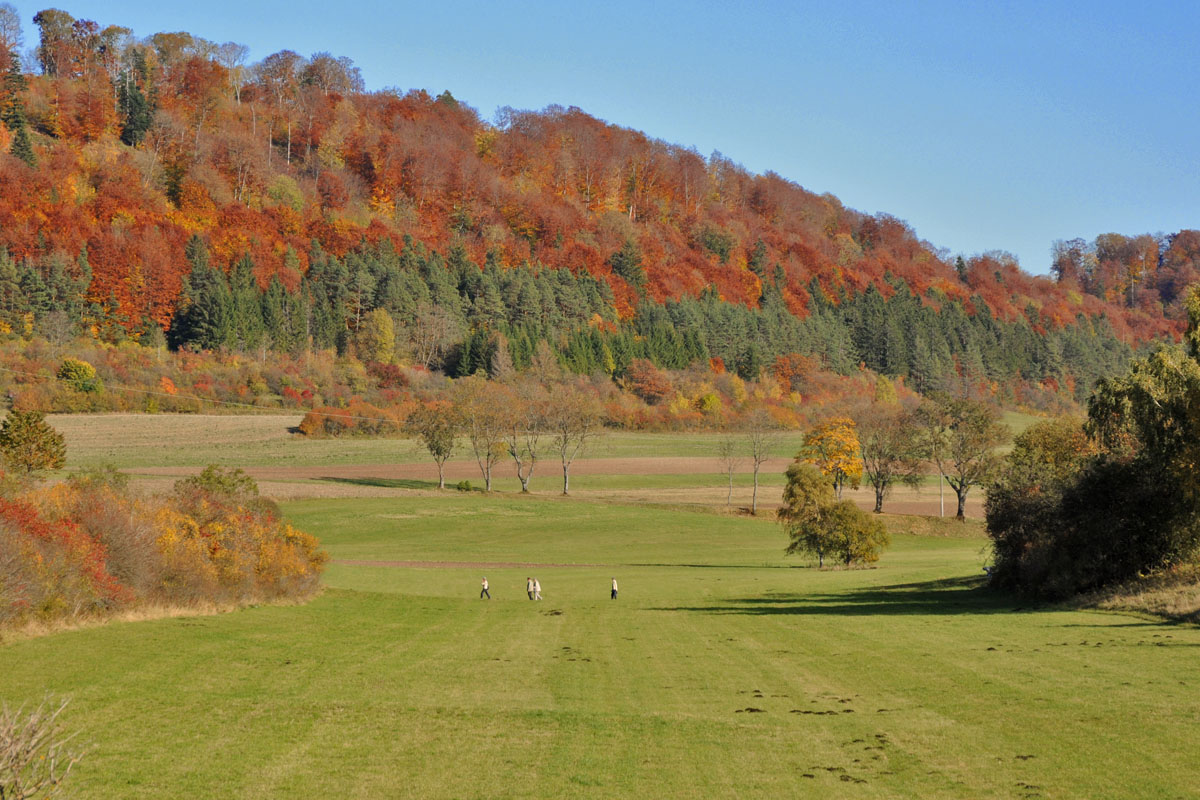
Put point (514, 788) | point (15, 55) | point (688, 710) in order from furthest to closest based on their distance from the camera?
point (15, 55), point (688, 710), point (514, 788)

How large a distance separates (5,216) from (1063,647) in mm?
167270

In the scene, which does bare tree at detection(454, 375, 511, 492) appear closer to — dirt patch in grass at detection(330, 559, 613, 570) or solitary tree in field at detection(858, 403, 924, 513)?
solitary tree in field at detection(858, 403, 924, 513)

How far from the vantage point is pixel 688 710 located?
58.4 ft

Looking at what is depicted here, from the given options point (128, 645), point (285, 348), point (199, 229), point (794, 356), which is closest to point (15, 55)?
point (199, 229)

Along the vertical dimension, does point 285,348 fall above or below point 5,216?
below

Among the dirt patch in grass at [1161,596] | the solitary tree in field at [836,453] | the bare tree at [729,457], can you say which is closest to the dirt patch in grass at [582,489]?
the bare tree at [729,457]

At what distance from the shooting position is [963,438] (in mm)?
97312

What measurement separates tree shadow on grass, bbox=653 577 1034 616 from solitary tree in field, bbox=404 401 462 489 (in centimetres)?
6376

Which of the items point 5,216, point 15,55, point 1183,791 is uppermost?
point 15,55

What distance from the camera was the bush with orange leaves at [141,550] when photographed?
27438mm

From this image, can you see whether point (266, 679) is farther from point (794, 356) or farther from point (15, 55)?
point (15, 55)

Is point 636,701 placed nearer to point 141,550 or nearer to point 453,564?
point 141,550

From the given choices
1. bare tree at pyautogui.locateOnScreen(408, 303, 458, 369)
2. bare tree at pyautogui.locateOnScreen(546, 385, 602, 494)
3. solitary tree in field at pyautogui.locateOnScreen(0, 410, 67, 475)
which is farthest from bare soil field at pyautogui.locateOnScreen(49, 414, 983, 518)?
bare tree at pyautogui.locateOnScreen(408, 303, 458, 369)

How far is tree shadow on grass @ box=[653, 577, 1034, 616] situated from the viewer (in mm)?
34219
